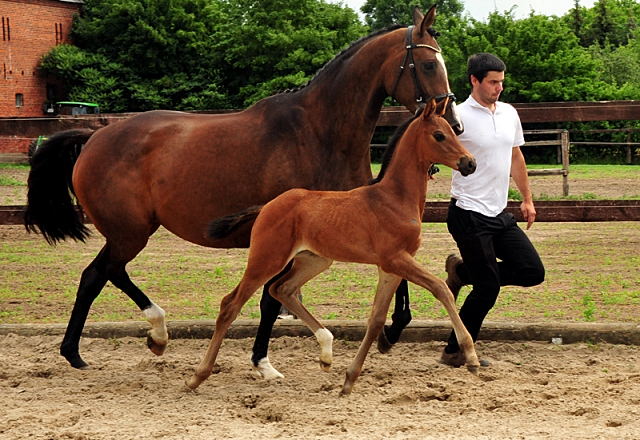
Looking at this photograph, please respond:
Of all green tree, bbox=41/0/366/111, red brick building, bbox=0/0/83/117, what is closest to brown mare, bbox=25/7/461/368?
green tree, bbox=41/0/366/111

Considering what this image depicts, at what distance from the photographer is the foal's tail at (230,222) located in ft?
14.6

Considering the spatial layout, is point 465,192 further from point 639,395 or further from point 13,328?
point 13,328

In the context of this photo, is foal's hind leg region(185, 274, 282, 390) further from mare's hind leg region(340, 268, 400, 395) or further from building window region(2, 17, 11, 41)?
building window region(2, 17, 11, 41)

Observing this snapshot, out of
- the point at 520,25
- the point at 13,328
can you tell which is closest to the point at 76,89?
the point at 520,25

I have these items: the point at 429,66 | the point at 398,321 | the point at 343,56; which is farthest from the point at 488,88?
the point at 398,321

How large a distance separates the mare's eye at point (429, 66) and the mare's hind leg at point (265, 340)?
54.2 inches

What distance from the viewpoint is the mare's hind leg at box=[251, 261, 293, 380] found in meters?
4.59

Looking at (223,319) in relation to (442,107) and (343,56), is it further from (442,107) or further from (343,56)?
(343,56)

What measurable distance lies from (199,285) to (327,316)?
189cm

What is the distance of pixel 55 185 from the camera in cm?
572

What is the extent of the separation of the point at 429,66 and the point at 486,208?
0.89 metres

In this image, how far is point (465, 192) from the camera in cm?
466

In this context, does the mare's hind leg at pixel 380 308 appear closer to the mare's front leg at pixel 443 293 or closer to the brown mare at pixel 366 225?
the brown mare at pixel 366 225

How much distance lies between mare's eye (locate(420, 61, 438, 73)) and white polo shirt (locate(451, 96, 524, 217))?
0.96 ft
